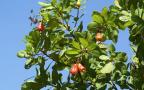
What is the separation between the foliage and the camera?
16.0 ft

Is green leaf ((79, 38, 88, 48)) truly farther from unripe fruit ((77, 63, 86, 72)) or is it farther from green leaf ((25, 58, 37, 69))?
green leaf ((25, 58, 37, 69))

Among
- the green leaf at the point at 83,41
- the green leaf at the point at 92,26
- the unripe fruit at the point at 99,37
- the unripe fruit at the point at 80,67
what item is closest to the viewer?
the green leaf at the point at 83,41

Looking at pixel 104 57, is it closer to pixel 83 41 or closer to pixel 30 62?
pixel 83 41

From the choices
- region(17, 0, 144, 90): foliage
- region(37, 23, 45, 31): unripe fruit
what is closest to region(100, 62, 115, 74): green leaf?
region(17, 0, 144, 90): foliage

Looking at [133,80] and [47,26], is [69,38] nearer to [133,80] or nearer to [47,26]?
[47,26]

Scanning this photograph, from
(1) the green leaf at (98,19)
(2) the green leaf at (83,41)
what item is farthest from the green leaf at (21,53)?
(1) the green leaf at (98,19)

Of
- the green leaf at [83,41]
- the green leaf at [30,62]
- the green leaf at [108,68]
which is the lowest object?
the green leaf at [108,68]

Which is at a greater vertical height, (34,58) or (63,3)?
(63,3)

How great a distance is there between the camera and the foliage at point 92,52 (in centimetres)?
487

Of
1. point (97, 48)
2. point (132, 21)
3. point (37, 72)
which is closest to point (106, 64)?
point (97, 48)

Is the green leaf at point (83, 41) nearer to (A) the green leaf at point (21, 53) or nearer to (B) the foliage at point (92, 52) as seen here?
(B) the foliage at point (92, 52)

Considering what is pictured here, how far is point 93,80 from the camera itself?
5.15 meters

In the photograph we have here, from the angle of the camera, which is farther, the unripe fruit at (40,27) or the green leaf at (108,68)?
the unripe fruit at (40,27)

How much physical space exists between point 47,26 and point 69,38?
406 mm
